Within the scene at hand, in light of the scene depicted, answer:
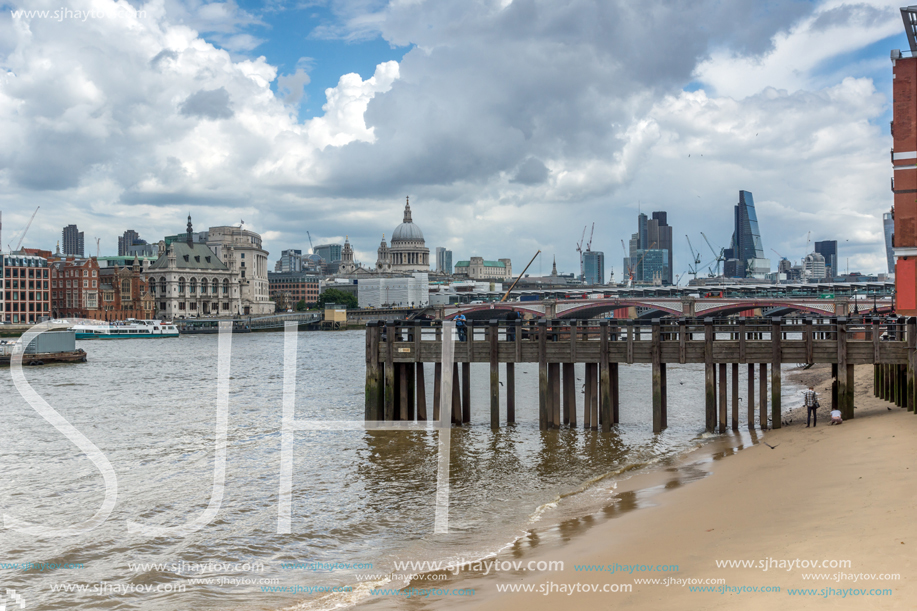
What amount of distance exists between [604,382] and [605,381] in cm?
5

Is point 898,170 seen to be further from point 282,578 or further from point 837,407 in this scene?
point 282,578

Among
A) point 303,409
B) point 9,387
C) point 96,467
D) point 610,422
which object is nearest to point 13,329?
point 9,387

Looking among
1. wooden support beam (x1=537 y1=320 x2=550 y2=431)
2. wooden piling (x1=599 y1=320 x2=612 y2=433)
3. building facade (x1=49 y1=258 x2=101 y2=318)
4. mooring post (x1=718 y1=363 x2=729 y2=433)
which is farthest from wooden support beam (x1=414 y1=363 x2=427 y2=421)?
building facade (x1=49 y1=258 x2=101 y2=318)

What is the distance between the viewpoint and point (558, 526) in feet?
45.3

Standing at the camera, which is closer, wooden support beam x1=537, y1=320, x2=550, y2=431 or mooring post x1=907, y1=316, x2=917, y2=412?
mooring post x1=907, y1=316, x2=917, y2=412

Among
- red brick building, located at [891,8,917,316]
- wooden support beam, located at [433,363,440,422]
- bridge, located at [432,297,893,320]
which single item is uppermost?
red brick building, located at [891,8,917,316]

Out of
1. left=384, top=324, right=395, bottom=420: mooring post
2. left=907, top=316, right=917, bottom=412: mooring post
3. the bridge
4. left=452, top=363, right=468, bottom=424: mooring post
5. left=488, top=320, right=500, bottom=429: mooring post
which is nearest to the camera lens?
left=907, top=316, right=917, bottom=412: mooring post

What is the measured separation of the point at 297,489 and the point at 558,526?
304 inches

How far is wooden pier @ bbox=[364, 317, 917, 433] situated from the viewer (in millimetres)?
21312

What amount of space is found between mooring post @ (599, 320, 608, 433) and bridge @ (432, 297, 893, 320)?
181ft

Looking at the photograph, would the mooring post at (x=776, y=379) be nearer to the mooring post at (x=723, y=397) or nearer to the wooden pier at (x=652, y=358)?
the wooden pier at (x=652, y=358)

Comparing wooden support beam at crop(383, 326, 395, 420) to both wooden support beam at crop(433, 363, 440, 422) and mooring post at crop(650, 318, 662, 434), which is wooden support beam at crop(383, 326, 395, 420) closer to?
wooden support beam at crop(433, 363, 440, 422)

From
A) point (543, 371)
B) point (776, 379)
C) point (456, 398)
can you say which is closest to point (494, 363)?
point (543, 371)

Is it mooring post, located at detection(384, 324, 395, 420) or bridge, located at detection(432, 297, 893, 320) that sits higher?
bridge, located at detection(432, 297, 893, 320)
